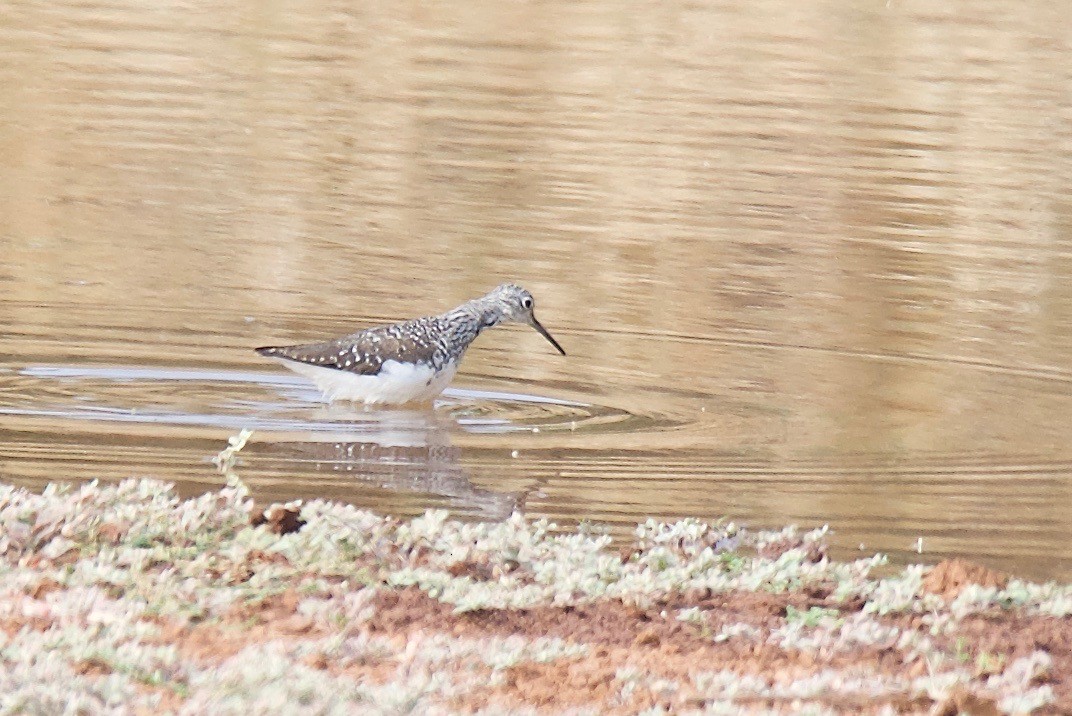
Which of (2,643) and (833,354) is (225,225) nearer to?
(833,354)

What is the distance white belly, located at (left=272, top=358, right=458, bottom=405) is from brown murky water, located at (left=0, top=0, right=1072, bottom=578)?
Result: 128 mm

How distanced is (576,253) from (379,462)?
590 cm

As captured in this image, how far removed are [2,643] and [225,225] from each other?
10.6m

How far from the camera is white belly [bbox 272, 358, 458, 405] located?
36.0 ft

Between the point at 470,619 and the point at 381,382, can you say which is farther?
the point at 381,382

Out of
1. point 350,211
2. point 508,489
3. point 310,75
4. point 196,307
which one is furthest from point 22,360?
point 310,75

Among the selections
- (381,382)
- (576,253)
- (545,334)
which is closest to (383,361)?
(381,382)

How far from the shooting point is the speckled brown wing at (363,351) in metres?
11.0

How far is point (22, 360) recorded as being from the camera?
1108 cm

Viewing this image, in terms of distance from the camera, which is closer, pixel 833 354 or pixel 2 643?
pixel 2 643

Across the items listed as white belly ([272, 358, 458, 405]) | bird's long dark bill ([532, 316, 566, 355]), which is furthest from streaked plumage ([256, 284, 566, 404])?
bird's long dark bill ([532, 316, 566, 355])

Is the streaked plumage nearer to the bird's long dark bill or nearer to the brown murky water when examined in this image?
the brown murky water

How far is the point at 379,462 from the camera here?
938cm

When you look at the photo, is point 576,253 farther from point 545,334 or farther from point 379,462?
point 379,462
